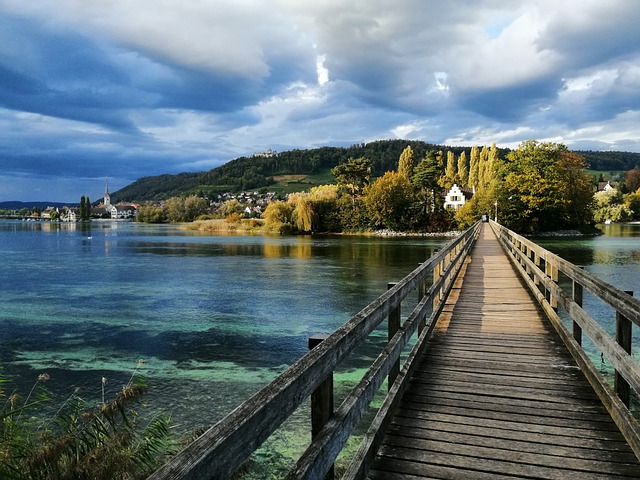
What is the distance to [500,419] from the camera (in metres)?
3.89

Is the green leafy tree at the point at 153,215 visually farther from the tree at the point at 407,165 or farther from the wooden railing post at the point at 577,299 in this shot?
the wooden railing post at the point at 577,299

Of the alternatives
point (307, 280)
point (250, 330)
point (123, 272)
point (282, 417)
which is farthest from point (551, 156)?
point (282, 417)

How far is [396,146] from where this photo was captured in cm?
18762

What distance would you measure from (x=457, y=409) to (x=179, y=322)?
1236cm

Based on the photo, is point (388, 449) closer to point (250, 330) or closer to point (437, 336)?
point (437, 336)

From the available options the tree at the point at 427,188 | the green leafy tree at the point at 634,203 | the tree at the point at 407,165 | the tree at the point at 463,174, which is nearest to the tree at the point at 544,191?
the tree at the point at 427,188

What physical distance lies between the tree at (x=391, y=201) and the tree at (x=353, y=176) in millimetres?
8336

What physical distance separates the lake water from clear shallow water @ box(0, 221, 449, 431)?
40mm

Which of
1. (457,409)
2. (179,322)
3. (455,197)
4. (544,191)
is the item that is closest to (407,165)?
(455,197)

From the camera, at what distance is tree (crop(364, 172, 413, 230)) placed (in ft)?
239

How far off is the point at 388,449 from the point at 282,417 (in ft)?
6.06

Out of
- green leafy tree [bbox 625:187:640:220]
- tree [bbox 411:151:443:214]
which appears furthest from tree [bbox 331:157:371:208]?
green leafy tree [bbox 625:187:640:220]

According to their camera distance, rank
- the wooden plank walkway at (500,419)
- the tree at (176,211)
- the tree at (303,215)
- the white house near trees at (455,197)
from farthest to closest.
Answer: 1. the tree at (176,211)
2. the white house near trees at (455,197)
3. the tree at (303,215)
4. the wooden plank walkway at (500,419)

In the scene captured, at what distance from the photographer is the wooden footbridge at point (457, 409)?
1.86m
